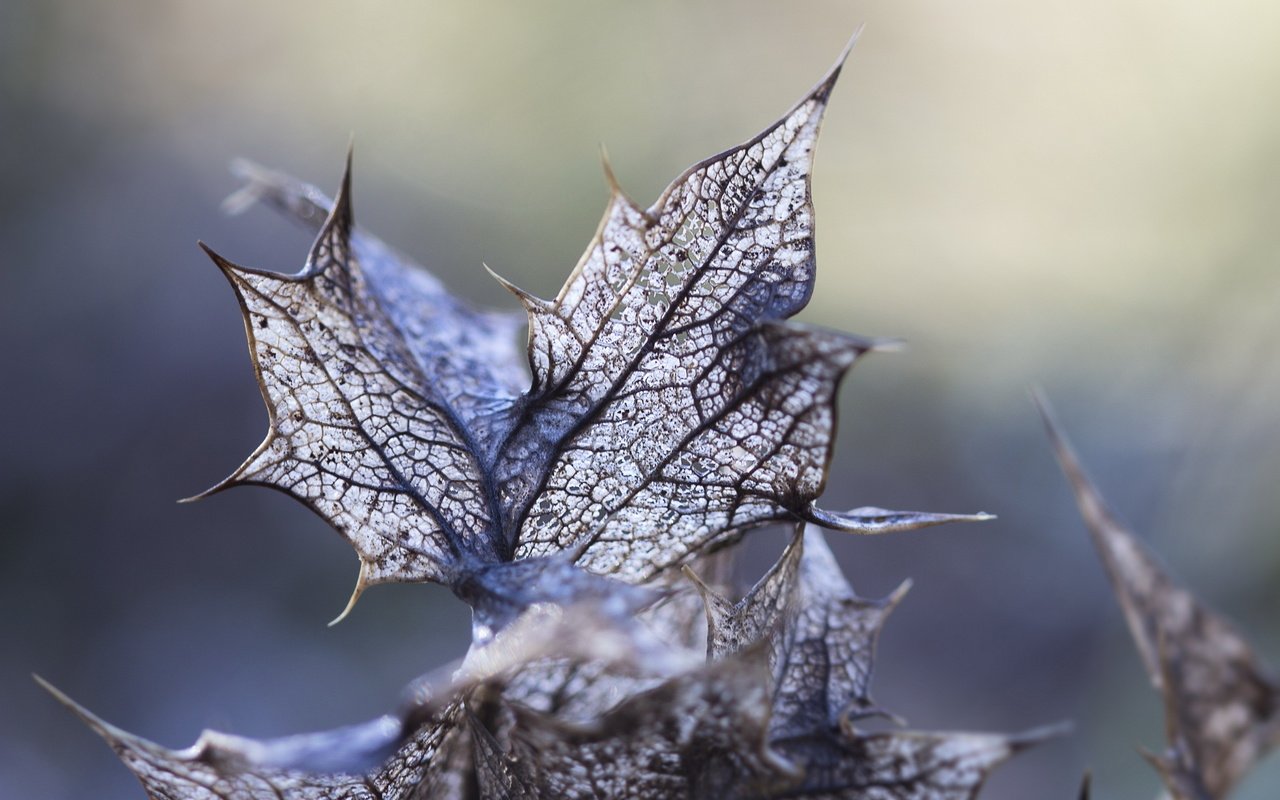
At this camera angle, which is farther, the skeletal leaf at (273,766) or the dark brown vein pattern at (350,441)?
the dark brown vein pattern at (350,441)

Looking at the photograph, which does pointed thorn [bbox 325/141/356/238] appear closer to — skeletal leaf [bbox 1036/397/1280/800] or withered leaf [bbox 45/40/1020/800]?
withered leaf [bbox 45/40/1020/800]

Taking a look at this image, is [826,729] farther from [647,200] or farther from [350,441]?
[647,200]

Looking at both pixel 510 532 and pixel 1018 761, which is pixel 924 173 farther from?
pixel 510 532

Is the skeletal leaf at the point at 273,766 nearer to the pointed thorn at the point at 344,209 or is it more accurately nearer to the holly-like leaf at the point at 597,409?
the holly-like leaf at the point at 597,409

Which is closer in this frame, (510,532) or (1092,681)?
(510,532)

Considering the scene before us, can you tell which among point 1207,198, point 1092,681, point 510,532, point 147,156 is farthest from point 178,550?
point 1207,198

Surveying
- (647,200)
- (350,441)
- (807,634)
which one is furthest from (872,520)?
(647,200)

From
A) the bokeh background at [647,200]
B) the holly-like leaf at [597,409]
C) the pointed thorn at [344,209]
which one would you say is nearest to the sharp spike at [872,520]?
the holly-like leaf at [597,409]
